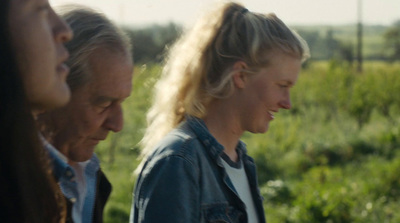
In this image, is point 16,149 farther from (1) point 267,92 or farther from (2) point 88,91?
(1) point 267,92

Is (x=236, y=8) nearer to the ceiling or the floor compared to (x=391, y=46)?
nearer to the ceiling

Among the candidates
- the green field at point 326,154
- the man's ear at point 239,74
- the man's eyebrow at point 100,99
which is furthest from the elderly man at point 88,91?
the green field at point 326,154

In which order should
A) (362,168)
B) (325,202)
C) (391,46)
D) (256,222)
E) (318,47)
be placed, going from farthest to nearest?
(318,47) < (391,46) < (362,168) < (325,202) < (256,222)

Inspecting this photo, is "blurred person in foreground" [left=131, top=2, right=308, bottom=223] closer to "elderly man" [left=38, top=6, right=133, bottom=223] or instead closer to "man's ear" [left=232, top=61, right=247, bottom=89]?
"man's ear" [left=232, top=61, right=247, bottom=89]

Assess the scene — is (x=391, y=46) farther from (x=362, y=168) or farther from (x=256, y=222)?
(x=256, y=222)

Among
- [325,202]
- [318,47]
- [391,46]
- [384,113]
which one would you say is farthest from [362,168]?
[318,47]

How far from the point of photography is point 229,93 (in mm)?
2441

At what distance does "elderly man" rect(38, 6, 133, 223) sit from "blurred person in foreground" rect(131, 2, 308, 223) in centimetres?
26

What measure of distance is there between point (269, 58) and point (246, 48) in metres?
0.09

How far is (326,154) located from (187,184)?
25.2 feet

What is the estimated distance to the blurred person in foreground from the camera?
2.35 metres

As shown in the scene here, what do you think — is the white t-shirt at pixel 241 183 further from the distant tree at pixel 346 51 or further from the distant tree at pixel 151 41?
the distant tree at pixel 346 51

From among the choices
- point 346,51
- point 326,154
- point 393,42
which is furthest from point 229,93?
point 346,51

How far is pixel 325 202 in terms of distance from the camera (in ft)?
19.4
